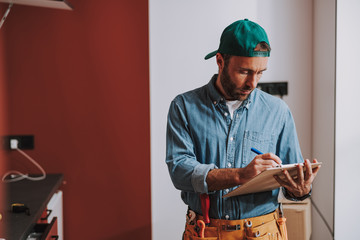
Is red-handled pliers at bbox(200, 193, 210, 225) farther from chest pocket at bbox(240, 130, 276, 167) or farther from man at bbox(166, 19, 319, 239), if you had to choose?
chest pocket at bbox(240, 130, 276, 167)

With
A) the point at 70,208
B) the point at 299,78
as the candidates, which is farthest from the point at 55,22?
the point at 299,78

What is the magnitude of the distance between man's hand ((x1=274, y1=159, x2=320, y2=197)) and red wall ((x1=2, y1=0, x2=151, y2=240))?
A: 149cm

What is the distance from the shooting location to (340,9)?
2287 millimetres

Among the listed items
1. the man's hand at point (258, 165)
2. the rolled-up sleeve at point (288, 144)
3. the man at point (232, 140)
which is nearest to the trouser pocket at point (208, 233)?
the man at point (232, 140)

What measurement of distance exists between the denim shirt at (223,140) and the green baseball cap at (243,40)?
170 mm

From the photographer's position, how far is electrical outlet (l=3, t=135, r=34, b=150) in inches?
106

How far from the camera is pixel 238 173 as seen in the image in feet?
4.34

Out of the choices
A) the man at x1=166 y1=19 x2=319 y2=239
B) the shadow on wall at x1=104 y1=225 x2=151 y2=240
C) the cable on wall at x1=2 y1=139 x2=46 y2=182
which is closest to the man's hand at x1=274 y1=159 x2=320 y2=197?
the man at x1=166 y1=19 x2=319 y2=239

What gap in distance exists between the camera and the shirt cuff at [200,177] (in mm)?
1338

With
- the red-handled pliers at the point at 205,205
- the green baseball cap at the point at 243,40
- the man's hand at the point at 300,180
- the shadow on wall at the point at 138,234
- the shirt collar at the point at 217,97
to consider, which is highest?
the green baseball cap at the point at 243,40

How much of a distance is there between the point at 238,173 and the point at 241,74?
330mm

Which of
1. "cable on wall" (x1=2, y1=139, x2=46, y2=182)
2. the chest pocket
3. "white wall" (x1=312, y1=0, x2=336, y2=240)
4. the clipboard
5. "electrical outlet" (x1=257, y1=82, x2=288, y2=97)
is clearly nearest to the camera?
the clipboard

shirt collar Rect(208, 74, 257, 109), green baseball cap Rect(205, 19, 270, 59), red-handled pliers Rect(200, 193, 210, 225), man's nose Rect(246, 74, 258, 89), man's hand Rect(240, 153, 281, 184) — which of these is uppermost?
green baseball cap Rect(205, 19, 270, 59)

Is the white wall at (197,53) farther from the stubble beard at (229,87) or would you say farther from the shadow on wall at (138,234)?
the stubble beard at (229,87)
